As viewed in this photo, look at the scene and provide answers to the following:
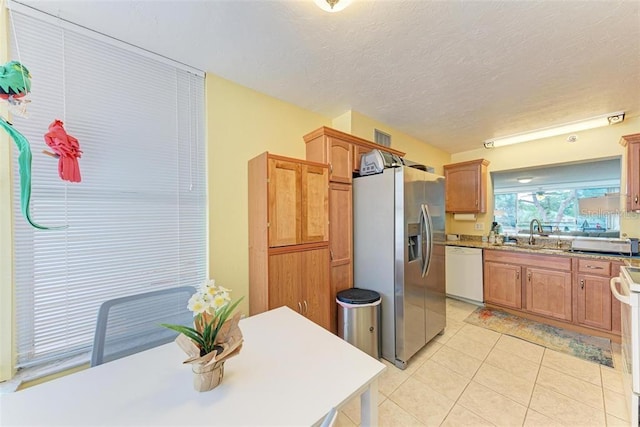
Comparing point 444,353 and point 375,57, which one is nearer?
point 375,57

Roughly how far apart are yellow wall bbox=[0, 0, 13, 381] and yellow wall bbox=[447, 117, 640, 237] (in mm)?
5075

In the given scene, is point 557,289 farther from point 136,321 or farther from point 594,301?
point 136,321

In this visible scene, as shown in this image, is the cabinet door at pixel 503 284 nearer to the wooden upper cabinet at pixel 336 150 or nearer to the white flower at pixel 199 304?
the wooden upper cabinet at pixel 336 150

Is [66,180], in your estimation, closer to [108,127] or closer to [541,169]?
[108,127]

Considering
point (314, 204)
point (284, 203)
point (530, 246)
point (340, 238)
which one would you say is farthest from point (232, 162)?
point (530, 246)

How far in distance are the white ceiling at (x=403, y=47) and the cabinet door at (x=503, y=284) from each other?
202 centimetres

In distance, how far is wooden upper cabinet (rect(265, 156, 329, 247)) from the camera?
184 centimetres

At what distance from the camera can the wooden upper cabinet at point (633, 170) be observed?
2.47 m

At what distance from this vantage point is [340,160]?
7.66 ft

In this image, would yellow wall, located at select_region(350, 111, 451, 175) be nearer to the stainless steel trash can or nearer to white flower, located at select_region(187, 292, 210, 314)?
the stainless steel trash can

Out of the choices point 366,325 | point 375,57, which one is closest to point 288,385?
point 366,325

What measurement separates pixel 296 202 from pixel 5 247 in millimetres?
1704

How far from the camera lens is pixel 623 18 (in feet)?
4.48

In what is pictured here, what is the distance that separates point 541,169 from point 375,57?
3558mm
